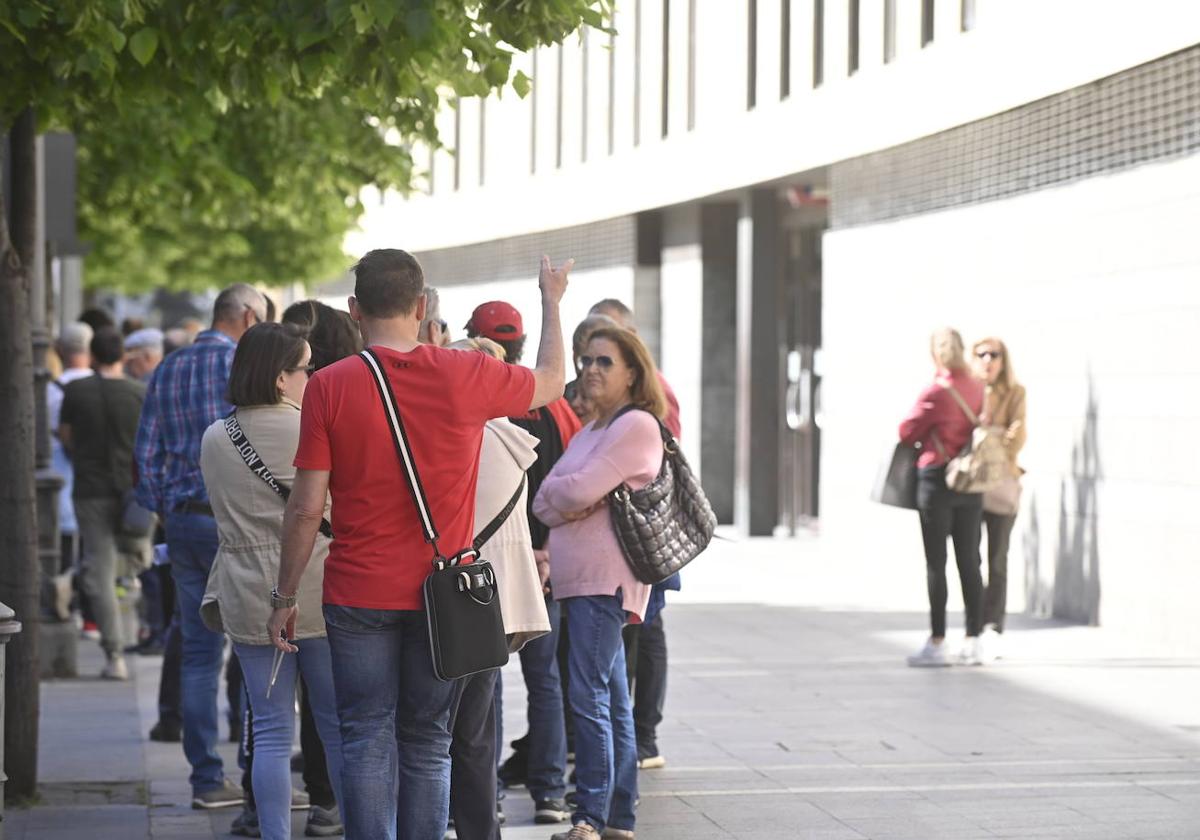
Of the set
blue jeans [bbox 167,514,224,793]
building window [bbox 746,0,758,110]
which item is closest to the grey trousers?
blue jeans [bbox 167,514,224,793]

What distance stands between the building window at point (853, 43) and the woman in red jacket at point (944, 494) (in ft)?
23.6

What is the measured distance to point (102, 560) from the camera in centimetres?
1162

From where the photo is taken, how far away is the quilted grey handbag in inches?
270

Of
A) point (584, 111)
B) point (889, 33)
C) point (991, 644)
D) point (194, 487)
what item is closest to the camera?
point (194, 487)

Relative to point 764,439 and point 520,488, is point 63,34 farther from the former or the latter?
point 764,439

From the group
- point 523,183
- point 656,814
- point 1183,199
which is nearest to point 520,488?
point 656,814

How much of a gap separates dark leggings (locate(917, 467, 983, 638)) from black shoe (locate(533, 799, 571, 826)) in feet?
15.7

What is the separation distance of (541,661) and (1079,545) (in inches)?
297

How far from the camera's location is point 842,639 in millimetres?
13602

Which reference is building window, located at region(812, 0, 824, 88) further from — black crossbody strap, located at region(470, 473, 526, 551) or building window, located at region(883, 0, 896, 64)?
black crossbody strap, located at region(470, 473, 526, 551)

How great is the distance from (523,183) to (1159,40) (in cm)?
1715

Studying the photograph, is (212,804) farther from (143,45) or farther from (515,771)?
(143,45)

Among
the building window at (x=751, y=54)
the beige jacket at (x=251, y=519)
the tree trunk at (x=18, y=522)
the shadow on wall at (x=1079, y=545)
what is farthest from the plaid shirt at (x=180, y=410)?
the building window at (x=751, y=54)

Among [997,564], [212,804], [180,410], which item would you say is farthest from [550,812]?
[997,564]
